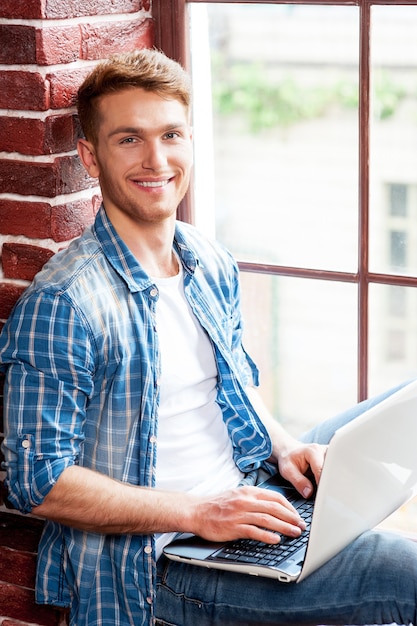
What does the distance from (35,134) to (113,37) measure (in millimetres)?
319

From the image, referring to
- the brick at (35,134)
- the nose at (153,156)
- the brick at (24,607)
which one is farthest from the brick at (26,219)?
the brick at (24,607)

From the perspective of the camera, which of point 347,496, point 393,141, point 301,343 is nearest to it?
point 347,496

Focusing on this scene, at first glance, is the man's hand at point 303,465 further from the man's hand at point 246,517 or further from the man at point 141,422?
the man's hand at point 246,517

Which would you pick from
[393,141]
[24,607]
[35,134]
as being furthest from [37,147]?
[24,607]

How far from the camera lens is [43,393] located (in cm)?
185

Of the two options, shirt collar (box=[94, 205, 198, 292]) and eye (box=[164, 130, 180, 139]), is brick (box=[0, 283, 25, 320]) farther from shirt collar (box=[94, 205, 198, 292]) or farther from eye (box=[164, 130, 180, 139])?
eye (box=[164, 130, 180, 139])

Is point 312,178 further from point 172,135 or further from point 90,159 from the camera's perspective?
point 90,159

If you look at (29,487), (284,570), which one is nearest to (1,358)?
(29,487)

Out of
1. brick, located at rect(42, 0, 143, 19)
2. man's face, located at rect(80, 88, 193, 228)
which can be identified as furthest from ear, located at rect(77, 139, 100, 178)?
brick, located at rect(42, 0, 143, 19)

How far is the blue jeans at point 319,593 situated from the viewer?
183cm

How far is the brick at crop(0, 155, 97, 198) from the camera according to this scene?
204cm

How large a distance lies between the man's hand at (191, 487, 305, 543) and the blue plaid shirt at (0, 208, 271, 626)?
4.6 inches

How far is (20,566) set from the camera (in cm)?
218

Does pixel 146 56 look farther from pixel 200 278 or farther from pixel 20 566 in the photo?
pixel 20 566
